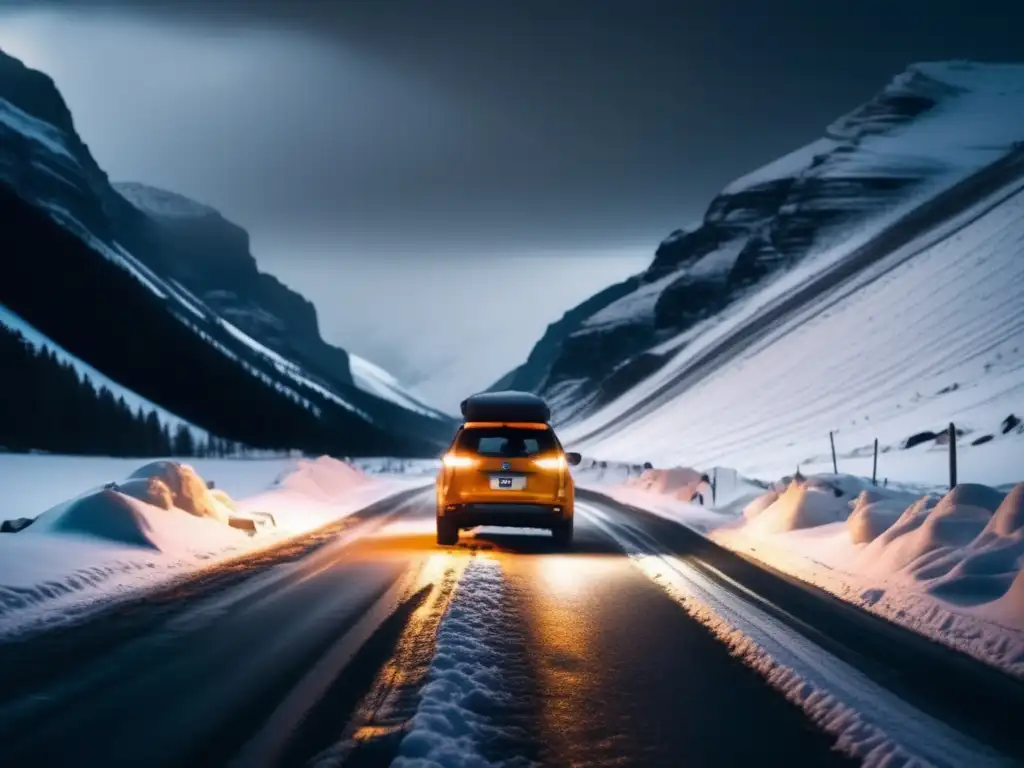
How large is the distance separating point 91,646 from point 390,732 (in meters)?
3.31

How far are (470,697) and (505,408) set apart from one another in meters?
15.9

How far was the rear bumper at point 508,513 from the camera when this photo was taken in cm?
1541

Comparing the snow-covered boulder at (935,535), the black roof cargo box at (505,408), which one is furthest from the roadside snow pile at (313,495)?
the snow-covered boulder at (935,535)

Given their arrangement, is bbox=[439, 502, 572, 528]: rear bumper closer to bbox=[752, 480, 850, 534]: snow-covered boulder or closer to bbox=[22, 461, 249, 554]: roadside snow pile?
bbox=[22, 461, 249, 554]: roadside snow pile

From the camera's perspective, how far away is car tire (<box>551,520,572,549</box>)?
1565 centimetres

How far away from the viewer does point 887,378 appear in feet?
261

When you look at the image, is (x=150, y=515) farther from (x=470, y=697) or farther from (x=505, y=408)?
(x=470, y=697)

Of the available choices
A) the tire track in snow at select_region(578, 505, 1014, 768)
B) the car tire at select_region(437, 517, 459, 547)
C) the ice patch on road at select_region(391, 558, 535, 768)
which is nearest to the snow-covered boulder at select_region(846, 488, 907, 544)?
the tire track in snow at select_region(578, 505, 1014, 768)

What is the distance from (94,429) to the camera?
102 meters

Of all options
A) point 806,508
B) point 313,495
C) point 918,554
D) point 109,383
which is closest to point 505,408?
point 806,508

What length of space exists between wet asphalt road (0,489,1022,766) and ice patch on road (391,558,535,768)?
6 cm

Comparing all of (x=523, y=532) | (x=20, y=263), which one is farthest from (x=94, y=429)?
(x=523, y=532)

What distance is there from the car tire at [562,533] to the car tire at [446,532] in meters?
1.44

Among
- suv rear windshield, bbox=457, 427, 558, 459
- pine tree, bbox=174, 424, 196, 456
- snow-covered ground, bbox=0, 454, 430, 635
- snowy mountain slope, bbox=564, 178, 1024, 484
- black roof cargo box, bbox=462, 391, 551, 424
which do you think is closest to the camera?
snow-covered ground, bbox=0, 454, 430, 635
